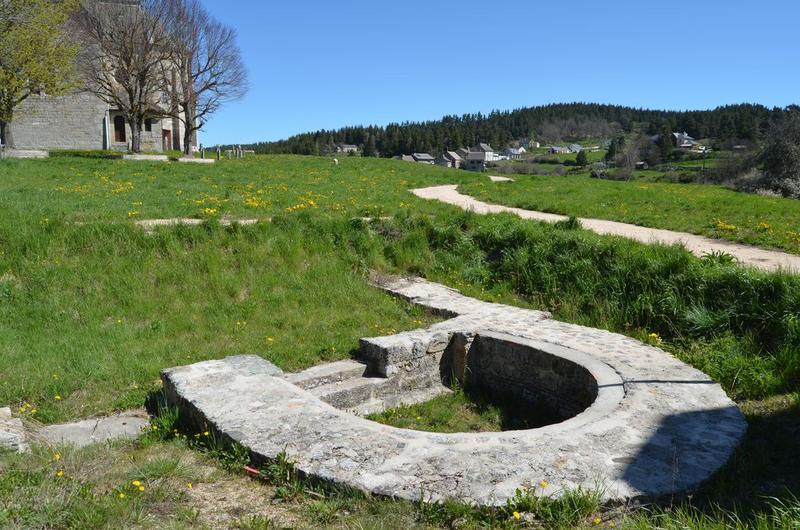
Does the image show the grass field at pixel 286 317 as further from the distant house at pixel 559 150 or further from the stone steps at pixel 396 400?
the distant house at pixel 559 150

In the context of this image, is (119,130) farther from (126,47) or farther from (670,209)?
(670,209)

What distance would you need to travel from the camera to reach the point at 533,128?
140m

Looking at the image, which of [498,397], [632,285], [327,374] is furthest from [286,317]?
[632,285]

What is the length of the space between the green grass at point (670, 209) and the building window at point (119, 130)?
3313 centimetres

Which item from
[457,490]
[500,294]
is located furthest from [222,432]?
[500,294]

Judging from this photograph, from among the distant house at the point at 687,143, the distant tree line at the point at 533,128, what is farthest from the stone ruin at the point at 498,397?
the distant house at the point at 687,143

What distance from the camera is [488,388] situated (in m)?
7.80

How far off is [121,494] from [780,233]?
488 inches

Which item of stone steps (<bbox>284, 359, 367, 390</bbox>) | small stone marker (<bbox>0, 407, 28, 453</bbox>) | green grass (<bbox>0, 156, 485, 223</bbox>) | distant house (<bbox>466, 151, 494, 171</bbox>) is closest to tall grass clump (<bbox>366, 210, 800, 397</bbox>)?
green grass (<bbox>0, 156, 485, 223</bbox>)

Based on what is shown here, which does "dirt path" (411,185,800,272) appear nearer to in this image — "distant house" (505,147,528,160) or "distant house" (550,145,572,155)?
"distant house" (505,147,528,160)

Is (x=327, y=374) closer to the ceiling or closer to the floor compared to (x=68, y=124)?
closer to the floor

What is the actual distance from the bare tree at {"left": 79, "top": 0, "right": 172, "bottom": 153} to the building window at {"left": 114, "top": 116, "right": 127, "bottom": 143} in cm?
1108

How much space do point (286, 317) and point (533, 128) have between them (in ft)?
452

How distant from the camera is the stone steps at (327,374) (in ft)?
22.7
